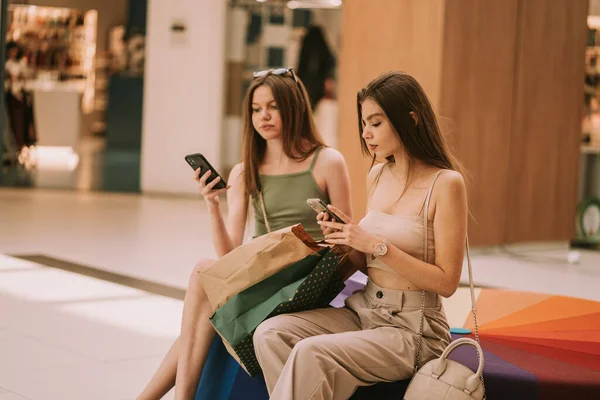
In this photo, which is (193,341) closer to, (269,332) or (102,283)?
(269,332)

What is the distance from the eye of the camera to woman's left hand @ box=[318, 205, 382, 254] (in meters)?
2.75

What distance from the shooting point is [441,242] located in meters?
2.83

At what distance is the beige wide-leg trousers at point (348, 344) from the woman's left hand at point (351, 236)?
21 centimetres

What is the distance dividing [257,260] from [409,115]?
635 millimetres

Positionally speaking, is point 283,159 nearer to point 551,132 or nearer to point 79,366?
point 79,366

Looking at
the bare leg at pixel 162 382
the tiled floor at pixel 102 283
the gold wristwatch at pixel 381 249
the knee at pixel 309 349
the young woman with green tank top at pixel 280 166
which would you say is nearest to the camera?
the knee at pixel 309 349

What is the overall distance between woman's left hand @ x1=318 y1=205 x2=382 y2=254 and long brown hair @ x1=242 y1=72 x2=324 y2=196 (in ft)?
3.42

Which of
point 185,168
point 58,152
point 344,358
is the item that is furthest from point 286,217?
point 58,152

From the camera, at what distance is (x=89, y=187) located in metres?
13.1

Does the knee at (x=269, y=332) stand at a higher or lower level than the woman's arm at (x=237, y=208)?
lower

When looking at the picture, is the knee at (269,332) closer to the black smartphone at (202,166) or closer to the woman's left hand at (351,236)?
the woman's left hand at (351,236)

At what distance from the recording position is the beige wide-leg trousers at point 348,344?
103 inches

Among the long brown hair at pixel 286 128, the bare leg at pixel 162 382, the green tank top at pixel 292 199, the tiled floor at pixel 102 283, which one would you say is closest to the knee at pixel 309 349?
the bare leg at pixel 162 382

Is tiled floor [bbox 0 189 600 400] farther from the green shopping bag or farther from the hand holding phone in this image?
the green shopping bag
